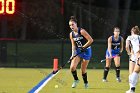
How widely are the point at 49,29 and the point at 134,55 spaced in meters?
14.6

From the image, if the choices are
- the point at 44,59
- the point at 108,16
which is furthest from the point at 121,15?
the point at 44,59


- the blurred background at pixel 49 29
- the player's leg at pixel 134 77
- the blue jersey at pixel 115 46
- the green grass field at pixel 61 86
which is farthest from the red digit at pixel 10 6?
the player's leg at pixel 134 77

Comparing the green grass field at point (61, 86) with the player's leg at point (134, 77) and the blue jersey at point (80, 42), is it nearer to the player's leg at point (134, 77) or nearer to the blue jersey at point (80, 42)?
the blue jersey at point (80, 42)

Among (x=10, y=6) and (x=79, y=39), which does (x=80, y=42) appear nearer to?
(x=79, y=39)

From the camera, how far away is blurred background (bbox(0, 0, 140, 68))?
2631 cm

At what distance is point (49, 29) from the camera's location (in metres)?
28.9

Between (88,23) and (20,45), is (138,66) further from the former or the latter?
(88,23)

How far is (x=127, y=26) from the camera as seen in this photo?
28.9 m

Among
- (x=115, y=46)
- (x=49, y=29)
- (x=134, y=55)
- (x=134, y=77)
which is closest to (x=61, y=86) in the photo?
(x=134, y=55)

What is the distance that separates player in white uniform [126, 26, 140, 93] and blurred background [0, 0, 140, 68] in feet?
33.7

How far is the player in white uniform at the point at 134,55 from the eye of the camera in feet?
46.9

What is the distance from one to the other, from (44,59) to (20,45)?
136cm

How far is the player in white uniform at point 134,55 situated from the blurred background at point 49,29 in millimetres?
10286

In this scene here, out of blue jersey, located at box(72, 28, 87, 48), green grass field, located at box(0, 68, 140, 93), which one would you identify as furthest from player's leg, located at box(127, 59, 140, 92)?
blue jersey, located at box(72, 28, 87, 48)
